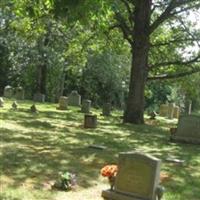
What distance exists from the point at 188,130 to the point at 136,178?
892 centimetres

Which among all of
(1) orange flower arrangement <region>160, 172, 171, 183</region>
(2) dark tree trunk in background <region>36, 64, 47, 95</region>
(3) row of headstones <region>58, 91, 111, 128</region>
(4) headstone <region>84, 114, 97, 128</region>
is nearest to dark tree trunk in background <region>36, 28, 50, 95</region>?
(2) dark tree trunk in background <region>36, 64, 47, 95</region>

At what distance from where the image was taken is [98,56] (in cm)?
3856

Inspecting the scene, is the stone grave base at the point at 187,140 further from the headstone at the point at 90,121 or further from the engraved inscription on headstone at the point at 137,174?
the engraved inscription on headstone at the point at 137,174

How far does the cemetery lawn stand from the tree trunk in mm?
3805

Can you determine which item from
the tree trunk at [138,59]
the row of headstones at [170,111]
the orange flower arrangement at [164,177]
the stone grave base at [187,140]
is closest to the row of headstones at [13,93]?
the row of headstones at [170,111]

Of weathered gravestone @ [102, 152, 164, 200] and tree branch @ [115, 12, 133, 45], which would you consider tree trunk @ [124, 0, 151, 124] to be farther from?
weathered gravestone @ [102, 152, 164, 200]

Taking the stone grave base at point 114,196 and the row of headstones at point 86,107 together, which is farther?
the row of headstones at point 86,107

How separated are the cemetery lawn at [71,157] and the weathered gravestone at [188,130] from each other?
492 mm

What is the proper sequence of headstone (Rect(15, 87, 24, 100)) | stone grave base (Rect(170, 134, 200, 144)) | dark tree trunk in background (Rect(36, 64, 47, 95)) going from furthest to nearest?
dark tree trunk in background (Rect(36, 64, 47, 95)), headstone (Rect(15, 87, 24, 100)), stone grave base (Rect(170, 134, 200, 144))

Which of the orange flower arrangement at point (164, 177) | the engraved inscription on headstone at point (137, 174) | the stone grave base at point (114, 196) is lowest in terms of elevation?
the stone grave base at point (114, 196)

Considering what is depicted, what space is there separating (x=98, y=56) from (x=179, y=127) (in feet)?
74.5

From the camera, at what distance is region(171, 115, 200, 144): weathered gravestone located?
1616 centimetres

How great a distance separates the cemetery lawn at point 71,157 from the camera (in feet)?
27.1

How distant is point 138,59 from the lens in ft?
73.2
